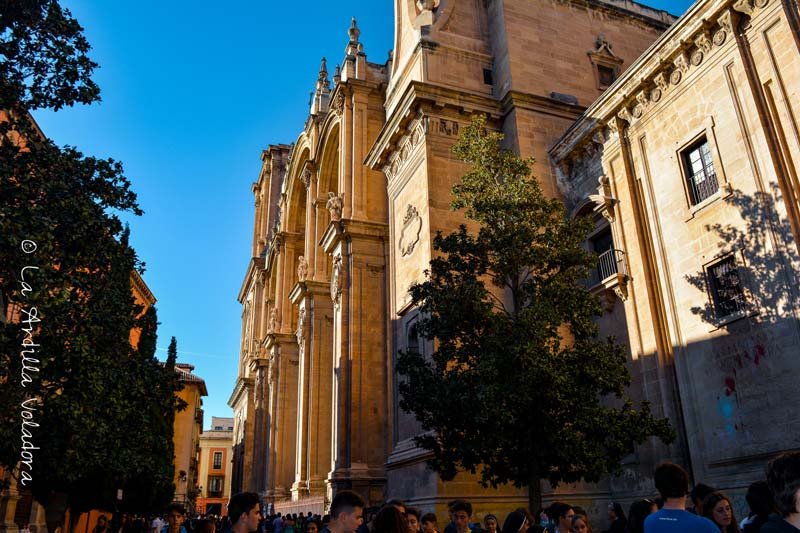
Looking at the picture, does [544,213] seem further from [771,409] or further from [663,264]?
[771,409]

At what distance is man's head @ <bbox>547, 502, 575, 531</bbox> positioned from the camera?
215 inches

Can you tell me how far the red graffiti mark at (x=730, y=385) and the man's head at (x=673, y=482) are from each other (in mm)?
8630

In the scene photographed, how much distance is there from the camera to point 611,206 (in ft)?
49.0

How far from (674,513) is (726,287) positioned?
949 centimetres

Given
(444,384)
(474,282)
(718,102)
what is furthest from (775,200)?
(444,384)

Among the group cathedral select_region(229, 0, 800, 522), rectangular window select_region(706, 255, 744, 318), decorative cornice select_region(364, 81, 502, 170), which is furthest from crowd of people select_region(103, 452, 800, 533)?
decorative cornice select_region(364, 81, 502, 170)

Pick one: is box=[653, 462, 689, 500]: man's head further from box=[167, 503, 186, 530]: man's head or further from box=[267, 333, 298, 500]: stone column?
box=[267, 333, 298, 500]: stone column

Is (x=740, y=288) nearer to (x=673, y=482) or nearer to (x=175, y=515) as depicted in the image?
(x=673, y=482)

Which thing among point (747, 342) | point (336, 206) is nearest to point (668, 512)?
point (747, 342)

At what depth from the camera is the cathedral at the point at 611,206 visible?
11.1 m

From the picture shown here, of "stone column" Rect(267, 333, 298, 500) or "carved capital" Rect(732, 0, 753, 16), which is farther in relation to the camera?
"stone column" Rect(267, 333, 298, 500)

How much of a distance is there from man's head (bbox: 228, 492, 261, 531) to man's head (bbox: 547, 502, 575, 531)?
8.78 feet

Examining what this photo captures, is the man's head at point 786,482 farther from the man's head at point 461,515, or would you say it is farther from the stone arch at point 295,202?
the stone arch at point 295,202

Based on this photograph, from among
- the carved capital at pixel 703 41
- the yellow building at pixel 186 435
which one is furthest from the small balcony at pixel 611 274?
the yellow building at pixel 186 435
